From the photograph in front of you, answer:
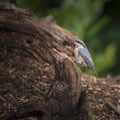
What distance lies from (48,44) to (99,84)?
0.35 m

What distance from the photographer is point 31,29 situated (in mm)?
2885

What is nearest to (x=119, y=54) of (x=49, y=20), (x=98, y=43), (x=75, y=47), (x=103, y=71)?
Answer: (x=98, y=43)

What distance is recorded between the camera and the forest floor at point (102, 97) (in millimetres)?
2561

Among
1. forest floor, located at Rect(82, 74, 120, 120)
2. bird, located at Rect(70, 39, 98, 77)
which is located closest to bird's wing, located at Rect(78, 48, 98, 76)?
bird, located at Rect(70, 39, 98, 77)

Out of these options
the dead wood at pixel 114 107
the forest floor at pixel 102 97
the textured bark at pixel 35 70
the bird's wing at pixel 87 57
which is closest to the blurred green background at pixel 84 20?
the textured bark at pixel 35 70

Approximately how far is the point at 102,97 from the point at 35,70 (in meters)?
0.37

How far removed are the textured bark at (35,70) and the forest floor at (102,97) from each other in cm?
16

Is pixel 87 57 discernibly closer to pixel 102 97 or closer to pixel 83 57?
pixel 83 57

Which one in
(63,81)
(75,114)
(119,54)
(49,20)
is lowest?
(75,114)

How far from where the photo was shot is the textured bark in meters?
2.36

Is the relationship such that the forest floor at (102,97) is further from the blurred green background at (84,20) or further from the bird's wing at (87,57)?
the blurred green background at (84,20)

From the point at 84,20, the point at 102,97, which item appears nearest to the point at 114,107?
A: the point at 102,97

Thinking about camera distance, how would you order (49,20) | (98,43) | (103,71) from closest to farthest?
1. (49,20)
2. (103,71)
3. (98,43)

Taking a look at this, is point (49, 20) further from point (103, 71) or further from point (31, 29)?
point (103, 71)
